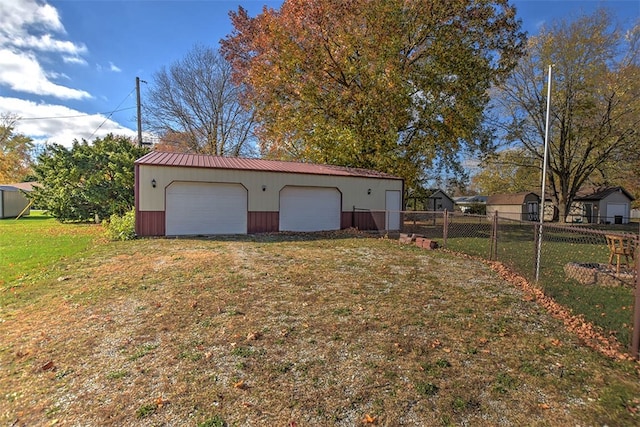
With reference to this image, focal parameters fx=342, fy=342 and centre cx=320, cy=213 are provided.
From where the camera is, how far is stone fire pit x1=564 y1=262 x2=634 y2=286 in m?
6.28

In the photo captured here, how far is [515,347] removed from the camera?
3.60 m

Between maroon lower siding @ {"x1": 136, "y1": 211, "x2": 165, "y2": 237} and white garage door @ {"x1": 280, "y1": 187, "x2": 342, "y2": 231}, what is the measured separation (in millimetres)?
4587

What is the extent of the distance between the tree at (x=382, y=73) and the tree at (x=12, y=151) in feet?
112

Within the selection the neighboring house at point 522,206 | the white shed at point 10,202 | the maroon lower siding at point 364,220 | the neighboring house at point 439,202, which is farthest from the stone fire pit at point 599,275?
the neighboring house at point 439,202

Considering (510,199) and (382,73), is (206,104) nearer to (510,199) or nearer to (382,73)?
(382,73)

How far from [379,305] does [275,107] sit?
49.6 ft

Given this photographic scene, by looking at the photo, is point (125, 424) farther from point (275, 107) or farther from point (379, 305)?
point (275, 107)

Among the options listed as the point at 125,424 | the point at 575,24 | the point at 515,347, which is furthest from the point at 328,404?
the point at 575,24

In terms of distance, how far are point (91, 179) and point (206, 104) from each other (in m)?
12.9

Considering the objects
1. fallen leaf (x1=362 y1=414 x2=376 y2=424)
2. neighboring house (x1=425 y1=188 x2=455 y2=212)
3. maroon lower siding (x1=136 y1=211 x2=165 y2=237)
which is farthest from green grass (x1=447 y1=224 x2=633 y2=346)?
neighboring house (x1=425 y1=188 x2=455 y2=212)

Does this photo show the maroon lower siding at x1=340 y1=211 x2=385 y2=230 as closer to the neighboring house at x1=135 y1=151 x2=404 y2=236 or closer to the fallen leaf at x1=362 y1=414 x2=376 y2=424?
the neighboring house at x1=135 y1=151 x2=404 y2=236

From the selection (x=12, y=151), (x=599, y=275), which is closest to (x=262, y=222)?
(x=599, y=275)

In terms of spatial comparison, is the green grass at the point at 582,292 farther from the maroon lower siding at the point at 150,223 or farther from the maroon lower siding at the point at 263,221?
the maroon lower siding at the point at 150,223

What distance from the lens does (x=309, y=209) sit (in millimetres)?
14828
